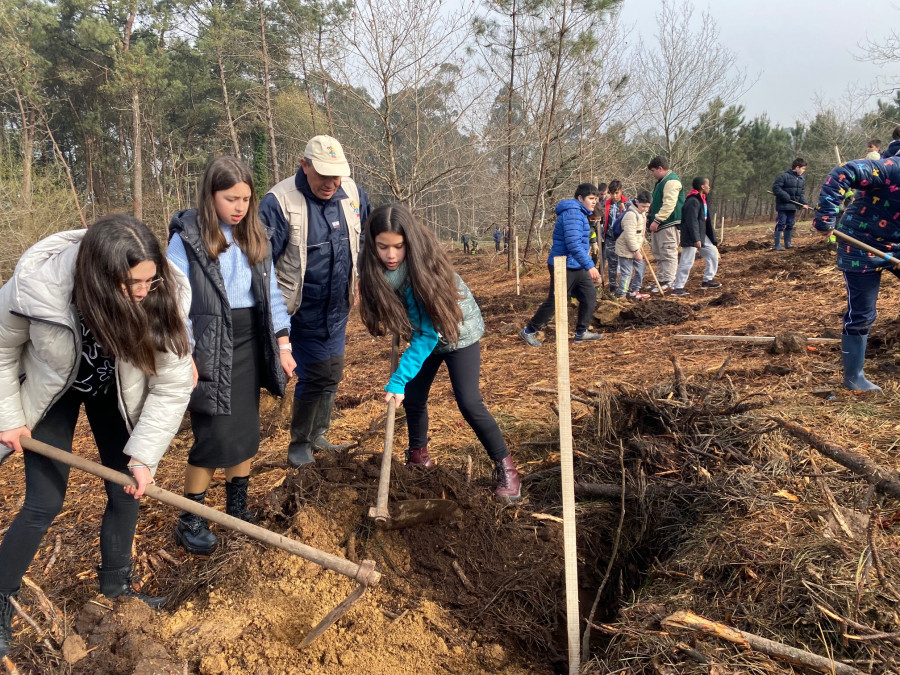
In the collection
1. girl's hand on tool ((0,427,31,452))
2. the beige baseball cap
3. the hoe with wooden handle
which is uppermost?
the beige baseball cap

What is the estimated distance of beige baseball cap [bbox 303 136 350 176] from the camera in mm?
3205

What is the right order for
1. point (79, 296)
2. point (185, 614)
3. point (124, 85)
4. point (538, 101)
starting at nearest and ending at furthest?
point (79, 296) → point (185, 614) → point (538, 101) → point (124, 85)

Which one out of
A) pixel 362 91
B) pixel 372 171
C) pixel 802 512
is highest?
pixel 362 91

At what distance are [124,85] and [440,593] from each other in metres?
22.6

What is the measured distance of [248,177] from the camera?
2.63 m

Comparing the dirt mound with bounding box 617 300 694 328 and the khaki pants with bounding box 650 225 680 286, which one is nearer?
the dirt mound with bounding box 617 300 694 328

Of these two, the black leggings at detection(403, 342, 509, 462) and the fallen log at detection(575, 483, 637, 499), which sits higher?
the black leggings at detection(403, 342, 509, 462)

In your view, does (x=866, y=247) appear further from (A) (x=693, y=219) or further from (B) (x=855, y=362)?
(A) (x=693, y=219)

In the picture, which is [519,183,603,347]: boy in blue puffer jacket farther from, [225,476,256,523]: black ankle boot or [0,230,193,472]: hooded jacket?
[0,230,193,472]: hooded jacket

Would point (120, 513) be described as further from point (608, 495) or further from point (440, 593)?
point (608, 495)

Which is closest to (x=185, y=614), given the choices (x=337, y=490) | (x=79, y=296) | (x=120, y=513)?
(x=120, y=513)

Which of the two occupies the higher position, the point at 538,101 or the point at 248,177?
the point at 538,101

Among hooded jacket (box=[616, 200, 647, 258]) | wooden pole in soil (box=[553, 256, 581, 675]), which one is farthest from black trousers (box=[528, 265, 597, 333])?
wooden pole in soil (box=[553, 256, 581, 675])

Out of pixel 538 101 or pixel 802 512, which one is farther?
pixel 538 101
